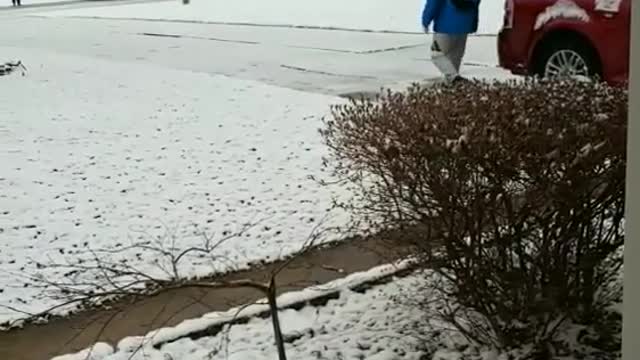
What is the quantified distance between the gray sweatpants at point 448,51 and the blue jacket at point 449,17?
0.17 meters

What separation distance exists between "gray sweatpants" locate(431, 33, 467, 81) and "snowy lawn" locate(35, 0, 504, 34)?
8.01m

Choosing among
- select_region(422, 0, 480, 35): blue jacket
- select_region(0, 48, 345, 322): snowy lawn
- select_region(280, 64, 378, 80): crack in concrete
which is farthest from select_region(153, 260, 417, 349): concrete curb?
select_region(280, 64, 378, 80): crack in concrete

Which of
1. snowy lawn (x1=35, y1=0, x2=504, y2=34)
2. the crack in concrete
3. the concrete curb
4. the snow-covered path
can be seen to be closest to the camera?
the concrete curb

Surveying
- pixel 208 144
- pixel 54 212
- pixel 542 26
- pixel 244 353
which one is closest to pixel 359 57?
pixel 542 26

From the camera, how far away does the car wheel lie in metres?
9.73

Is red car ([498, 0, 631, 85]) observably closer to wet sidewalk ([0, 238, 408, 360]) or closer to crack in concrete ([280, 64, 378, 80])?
crack in concrete ([280, 64, 378, 80])

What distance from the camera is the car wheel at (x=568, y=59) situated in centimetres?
973

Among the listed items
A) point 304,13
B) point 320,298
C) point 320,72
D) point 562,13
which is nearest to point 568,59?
point 562,13

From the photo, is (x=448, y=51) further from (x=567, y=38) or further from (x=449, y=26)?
(x=567, y=38)

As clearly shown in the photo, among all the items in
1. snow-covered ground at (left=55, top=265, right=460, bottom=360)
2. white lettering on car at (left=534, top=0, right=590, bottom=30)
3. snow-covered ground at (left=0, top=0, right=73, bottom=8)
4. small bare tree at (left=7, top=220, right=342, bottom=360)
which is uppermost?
snow-covered ground at (left=0, top=0, right=73, bottom=8)

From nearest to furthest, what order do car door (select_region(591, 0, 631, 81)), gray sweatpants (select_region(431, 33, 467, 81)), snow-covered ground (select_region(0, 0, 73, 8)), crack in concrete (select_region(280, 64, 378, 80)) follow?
car door (select_region(591, 0, 631, 81))
gray sweatpants (select_region(431, 33, 467, 81))
crack in concrete (select_region(280, 64, 378, 80))
snow-covered ground (select_region(0, 0, 73, 8))

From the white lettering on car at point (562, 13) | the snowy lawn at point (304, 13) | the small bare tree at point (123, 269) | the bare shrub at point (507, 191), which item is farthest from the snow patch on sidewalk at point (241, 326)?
the snowy lawn at point (304, 13)

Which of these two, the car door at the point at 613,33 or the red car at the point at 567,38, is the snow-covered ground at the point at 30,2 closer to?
the red car at the point at 567,38

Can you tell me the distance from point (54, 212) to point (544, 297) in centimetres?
408
